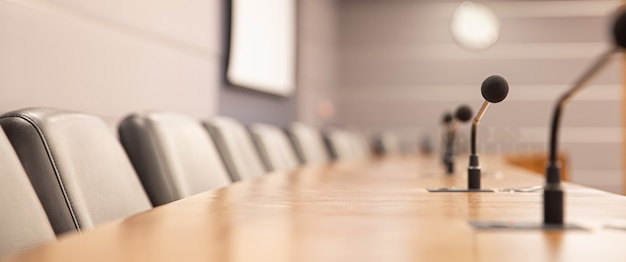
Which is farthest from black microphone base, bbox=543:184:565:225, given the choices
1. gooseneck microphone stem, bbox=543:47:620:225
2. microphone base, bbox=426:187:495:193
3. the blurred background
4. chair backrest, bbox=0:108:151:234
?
the blurred background

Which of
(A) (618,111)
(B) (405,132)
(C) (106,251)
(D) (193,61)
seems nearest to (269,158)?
(D) (193,61)

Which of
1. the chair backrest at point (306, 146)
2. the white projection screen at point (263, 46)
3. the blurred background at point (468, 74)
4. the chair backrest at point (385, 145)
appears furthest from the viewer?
the blurred background at point (468, 74)

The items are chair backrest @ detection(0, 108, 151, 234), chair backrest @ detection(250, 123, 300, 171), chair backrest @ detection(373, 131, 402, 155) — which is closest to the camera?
chair backrest @ detection(0, 108, 151, 234)

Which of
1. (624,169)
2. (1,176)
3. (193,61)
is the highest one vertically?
(193,61)

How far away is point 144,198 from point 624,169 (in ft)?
25.7

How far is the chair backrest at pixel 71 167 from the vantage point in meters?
1.55

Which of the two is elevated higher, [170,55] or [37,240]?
[170,55]

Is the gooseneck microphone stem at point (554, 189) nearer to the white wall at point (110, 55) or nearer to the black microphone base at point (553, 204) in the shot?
the black microphone base at point (553, 204)

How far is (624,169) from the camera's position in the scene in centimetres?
880

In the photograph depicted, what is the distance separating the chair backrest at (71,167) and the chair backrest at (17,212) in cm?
20

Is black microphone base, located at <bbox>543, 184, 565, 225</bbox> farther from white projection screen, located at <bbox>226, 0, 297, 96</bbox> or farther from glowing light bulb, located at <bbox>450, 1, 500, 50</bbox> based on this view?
glowing light bulb, located at <bbox>450, 1, 500, 50</bbox>

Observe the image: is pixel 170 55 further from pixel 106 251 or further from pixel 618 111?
pixel 618 111

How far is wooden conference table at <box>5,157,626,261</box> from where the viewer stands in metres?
0.92

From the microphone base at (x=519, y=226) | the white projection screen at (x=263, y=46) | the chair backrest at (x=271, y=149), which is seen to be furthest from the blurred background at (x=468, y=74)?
the microphone base at (x=519, y=226)
